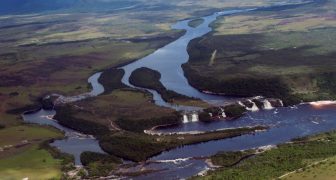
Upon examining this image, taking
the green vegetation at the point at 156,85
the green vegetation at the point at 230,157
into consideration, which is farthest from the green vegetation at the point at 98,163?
the green vegetation at the point at 156,85

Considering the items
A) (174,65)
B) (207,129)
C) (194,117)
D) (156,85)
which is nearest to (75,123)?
(194,117)

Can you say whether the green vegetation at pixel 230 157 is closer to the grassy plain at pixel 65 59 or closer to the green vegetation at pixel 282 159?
the green vegetation at pixel 282 159

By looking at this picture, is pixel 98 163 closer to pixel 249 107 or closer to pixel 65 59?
pixel 249 107

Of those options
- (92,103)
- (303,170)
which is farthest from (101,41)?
(303,170)

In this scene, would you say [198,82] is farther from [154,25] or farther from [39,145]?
[154,25]

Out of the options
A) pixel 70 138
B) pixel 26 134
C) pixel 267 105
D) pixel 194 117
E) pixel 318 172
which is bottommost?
pixel 70 138
